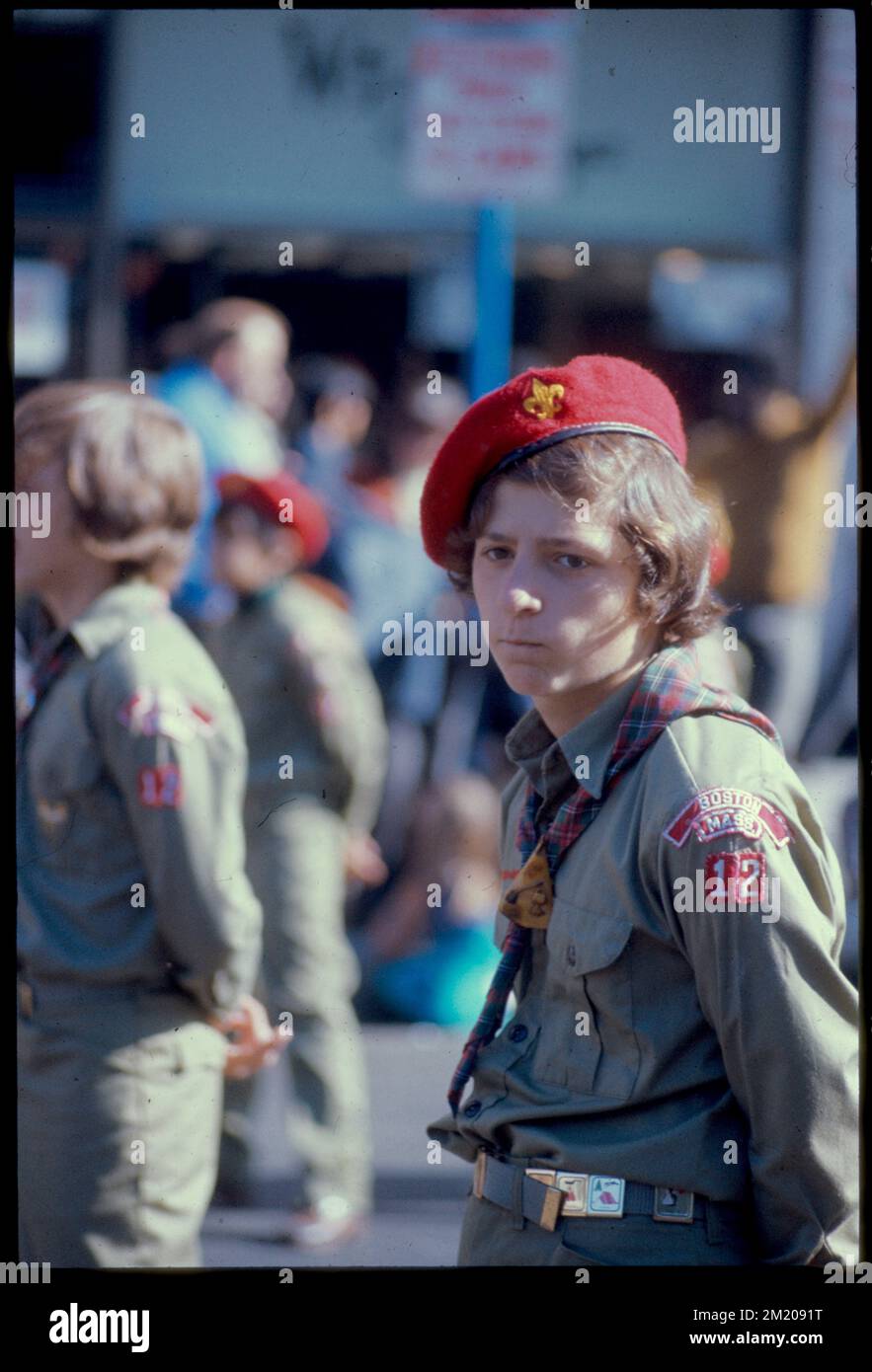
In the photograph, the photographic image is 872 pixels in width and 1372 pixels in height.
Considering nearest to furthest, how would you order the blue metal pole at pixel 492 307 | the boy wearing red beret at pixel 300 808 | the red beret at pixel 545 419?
the red beret at pixel 545 419, the boy wearing red beret at pixel 300 808, the blue metal pole at pixel 492 307

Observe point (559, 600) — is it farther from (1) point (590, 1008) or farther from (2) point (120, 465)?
(2) point (120, 465)

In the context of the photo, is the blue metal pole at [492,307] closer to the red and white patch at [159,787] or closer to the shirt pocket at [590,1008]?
the red and white patch at [159,787]

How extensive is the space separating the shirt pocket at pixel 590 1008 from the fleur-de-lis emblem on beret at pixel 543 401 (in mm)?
608

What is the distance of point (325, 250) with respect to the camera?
6.21 meters

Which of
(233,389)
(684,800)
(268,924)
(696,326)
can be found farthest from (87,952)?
(696,326)

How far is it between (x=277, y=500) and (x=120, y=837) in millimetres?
1877

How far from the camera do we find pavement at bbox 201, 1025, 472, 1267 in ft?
13.5

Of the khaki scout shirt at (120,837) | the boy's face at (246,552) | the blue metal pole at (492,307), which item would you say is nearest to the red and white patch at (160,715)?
the khaki scout shirt at (120,837)

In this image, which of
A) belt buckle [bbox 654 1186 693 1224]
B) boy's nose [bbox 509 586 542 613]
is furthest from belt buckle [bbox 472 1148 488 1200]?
boy's nose [bbox 509 586 542 613]

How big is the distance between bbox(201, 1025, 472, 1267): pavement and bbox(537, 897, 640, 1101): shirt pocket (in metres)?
1.02

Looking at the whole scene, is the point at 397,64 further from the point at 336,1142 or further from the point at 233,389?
the point at 336,1142

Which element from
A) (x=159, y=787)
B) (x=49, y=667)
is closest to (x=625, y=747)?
(x=159, y=787)

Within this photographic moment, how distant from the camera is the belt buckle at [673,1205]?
6.95ft
